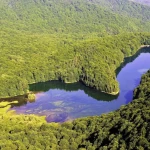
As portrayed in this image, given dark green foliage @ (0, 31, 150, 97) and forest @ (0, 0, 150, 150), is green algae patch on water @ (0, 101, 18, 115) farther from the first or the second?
dark green foliage @ (0, 31, 150, 97)

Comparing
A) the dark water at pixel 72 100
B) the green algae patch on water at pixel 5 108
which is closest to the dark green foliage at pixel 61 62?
the dark water at pixel 72 100

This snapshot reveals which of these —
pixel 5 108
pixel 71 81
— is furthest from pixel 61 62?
pixel 5 108

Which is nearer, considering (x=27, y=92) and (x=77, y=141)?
(x=77, y=141)

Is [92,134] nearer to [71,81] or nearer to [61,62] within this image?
[71,81]

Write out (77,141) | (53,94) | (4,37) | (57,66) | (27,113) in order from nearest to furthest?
1. (77,141)
2. (27,113)
3. (53,94)
4. (57,66)
5. (4,37)

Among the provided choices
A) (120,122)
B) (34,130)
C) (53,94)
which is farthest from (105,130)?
(53,94)

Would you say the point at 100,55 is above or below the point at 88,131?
above

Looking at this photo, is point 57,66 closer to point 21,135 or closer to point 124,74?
point 124,74

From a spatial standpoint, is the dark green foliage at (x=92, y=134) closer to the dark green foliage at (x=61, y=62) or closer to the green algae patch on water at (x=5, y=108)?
the green algae patch on water at (x=5, y=108)
